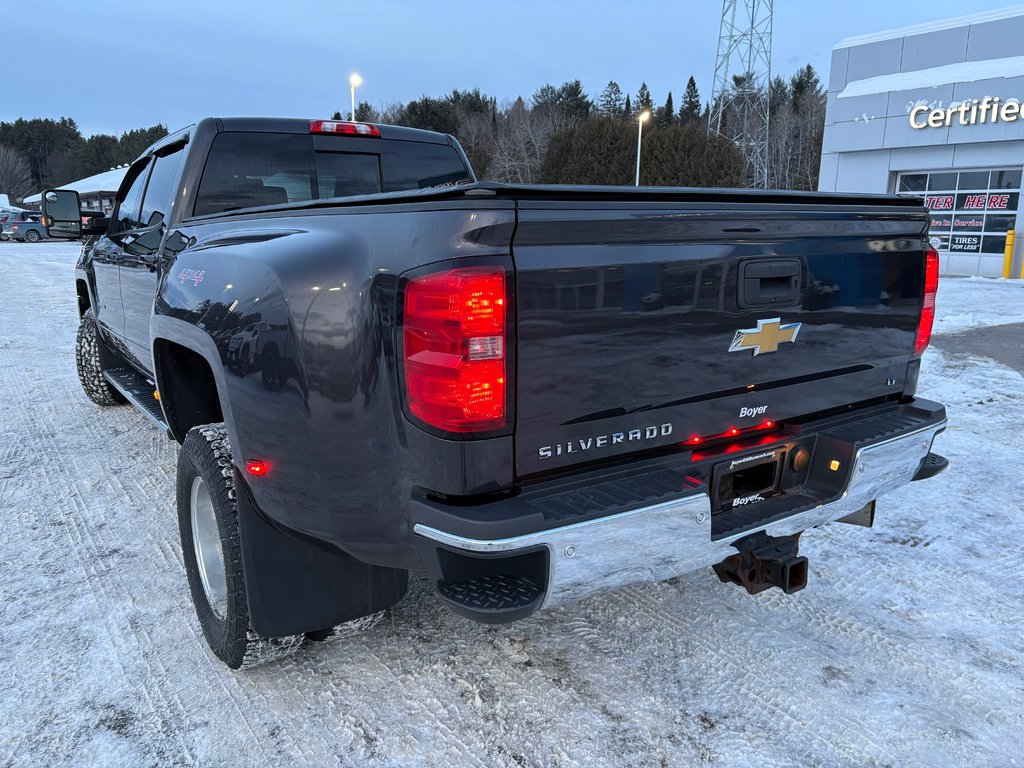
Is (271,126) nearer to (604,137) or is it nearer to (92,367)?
(92,367)

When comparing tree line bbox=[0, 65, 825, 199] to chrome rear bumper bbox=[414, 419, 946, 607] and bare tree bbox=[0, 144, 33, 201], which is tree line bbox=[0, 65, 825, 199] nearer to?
bare tree bbox=[0, 144, 33, 201]

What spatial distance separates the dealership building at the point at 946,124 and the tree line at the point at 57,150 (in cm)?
8452

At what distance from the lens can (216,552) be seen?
278 cm

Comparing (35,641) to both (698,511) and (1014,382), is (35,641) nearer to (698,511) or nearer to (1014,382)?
(698,511)

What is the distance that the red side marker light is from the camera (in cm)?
223

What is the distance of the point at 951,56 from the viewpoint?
1961 cm

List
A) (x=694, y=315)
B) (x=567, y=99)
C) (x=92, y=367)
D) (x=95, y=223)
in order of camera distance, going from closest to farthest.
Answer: (x=694, y=315)
(x=95, y=223)
(x=92, y=367)
(x=567, y=99)

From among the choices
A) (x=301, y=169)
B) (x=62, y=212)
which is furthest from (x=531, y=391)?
(x=62, y=212)

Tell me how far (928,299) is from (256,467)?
8.48 ft

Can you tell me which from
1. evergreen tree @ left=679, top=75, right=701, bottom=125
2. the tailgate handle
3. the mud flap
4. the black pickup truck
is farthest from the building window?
evergreen tree @ left=679, top=75, right=701, bottom=125

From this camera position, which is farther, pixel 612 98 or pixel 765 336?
pixel 612 98

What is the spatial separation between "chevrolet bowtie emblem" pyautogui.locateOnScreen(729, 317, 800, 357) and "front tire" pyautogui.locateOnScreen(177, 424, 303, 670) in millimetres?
1685

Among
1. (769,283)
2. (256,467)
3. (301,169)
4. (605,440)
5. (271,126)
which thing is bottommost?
(256,467)

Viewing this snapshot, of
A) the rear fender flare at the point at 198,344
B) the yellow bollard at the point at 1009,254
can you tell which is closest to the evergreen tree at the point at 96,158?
the yellow bollard at the point at 1009,254
